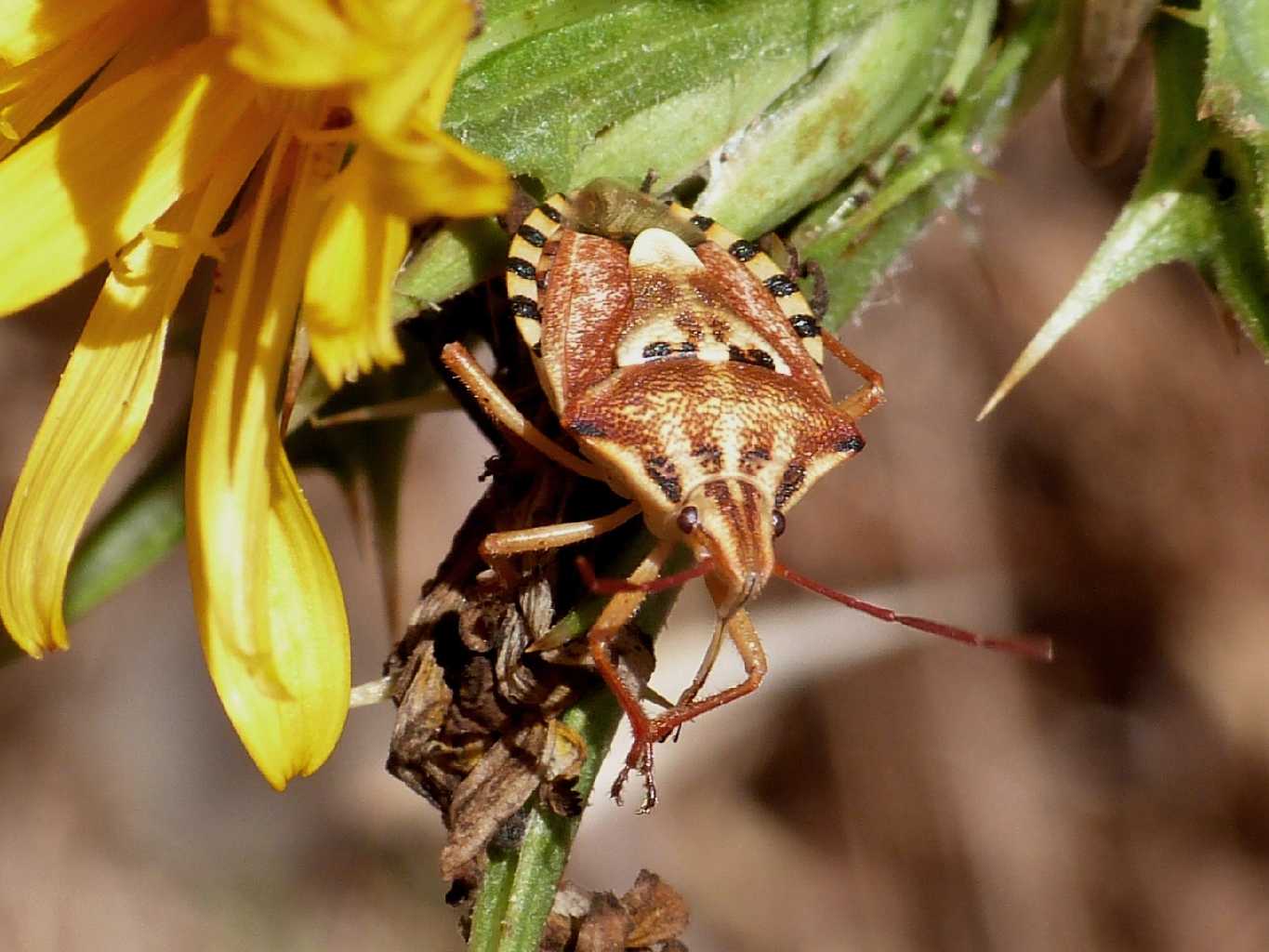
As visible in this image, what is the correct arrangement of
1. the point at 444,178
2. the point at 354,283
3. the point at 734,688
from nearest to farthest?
the point at 444,178 → the point at 354,283 → the point at 734,688

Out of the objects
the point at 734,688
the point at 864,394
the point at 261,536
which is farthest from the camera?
the point at 864,394

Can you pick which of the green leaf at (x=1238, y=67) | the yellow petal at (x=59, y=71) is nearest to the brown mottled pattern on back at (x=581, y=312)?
the yellow petal at (x=59, y=71)

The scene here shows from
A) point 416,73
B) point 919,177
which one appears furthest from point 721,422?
point 416,73

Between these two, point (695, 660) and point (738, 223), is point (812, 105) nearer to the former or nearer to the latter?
point (738, 223)

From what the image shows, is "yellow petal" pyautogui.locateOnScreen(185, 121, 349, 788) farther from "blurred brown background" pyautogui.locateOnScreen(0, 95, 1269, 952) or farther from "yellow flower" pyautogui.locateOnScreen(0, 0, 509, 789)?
"blurred brown background" pyautogui.locateOnScreen(0, 95, 1269, 952)

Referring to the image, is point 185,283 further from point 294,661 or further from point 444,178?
point 444,178

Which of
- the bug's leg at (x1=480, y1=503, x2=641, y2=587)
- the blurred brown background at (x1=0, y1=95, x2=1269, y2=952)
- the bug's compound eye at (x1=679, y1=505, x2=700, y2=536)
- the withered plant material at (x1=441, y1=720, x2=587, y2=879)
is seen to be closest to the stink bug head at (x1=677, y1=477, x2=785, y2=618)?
the bug's compound eye at (x1=679, y1=505, x2=700, y2=536)

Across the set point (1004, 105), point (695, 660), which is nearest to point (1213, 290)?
point (1004, 105)
